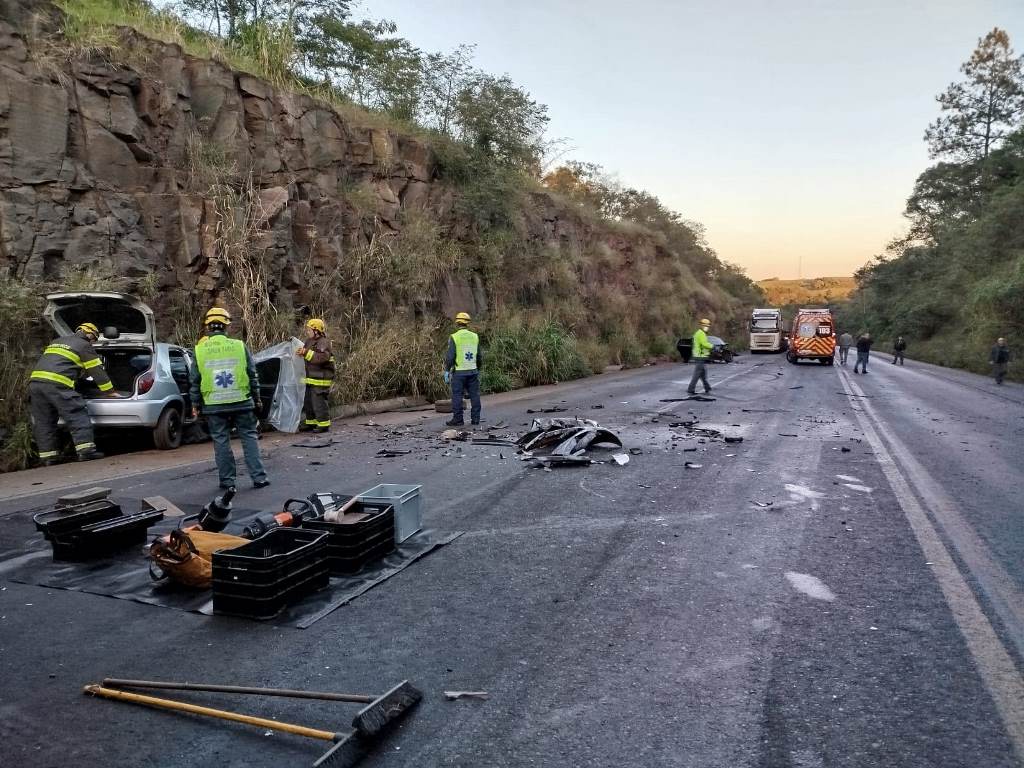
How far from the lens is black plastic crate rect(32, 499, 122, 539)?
200 inches

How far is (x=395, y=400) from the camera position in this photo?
52.7 ft

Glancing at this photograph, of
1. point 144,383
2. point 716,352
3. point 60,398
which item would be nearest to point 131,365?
point 144,383

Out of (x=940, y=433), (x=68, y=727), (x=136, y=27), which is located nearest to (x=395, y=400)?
(x=136, y=27)

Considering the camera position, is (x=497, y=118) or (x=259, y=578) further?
(x=497, y=118)

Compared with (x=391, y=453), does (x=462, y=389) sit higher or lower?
higher

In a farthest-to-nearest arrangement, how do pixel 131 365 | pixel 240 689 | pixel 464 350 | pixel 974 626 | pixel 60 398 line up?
pixel 464 350
pixel 131 365
pixel 60 398
pixel 974 626
pixel 240 689

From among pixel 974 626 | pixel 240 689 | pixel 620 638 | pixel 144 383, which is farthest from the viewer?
pixel 144 383

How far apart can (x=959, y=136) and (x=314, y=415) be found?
58580 millimetres

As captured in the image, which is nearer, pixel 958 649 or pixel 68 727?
pixel 68 727

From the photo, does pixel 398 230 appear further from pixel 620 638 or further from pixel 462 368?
pixel 620 638

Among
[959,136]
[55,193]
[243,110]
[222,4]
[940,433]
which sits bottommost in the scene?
[940,433]

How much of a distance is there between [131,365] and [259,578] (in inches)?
307

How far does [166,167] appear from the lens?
47.2 feet

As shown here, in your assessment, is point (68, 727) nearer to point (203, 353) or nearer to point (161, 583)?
point (161, 583)
